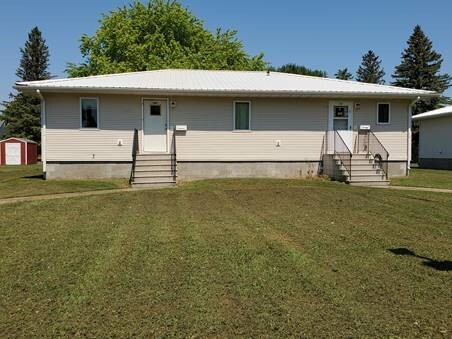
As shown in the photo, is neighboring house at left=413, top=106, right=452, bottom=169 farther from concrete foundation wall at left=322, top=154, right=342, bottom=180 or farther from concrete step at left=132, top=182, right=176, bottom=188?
concrete step at left=132, top=182, right=176, bottom=188

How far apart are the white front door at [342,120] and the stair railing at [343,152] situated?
9.0 inches

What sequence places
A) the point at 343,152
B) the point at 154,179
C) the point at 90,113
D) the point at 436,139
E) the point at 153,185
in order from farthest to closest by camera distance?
the point at 436,139 < the point at 343,152 < the point at 90,113 < the point at 154,179 < the point at 153,185

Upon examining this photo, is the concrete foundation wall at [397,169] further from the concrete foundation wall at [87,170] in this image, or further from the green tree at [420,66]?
the green tree at [420,66]

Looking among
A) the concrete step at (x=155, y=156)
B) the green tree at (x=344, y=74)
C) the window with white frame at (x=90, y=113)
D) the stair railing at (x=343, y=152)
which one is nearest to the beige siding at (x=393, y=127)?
the stair railing at (x=343, y=152)


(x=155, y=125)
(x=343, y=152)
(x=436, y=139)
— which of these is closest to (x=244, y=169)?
(x=155, y=125)

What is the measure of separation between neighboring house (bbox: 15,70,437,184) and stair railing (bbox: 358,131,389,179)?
4 centimetres

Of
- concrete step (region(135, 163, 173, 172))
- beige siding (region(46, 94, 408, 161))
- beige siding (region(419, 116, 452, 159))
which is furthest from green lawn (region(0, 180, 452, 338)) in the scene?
beige siding (region(419, 116, 452, 159))

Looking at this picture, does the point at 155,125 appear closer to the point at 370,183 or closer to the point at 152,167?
the point at 152,167

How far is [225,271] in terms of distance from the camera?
16.3 feet

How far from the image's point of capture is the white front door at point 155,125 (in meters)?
15.1

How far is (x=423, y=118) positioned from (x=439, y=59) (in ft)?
70.2

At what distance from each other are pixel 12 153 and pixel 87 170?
19.2 meters

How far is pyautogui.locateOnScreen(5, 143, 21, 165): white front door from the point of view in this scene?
30.6m

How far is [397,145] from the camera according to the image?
53.8ft
